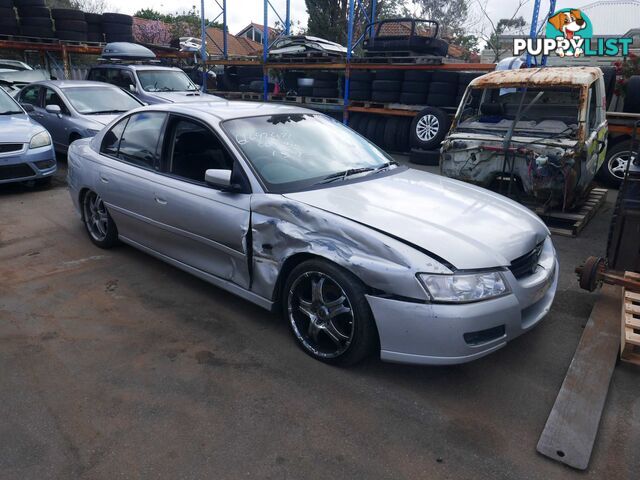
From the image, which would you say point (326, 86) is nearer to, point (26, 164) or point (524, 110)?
point (524, 110)

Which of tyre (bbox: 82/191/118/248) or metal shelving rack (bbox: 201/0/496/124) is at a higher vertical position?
metal shelving rack (bbox: 201/0/496/124)

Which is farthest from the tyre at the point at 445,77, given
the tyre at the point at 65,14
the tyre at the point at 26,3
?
the tyre at the point at 26,3

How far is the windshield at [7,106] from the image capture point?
752 cm

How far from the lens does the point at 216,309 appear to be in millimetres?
3740

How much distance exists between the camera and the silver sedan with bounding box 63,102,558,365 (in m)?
2.62

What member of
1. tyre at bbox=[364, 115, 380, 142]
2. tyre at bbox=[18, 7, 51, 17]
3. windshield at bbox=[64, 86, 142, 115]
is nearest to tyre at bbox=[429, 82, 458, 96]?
tyre at bbox=[364, 115, 380, 142]

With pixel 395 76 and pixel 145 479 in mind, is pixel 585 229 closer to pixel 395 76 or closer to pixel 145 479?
pixel 145 479

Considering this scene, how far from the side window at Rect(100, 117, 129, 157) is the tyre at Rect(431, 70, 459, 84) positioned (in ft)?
24.2

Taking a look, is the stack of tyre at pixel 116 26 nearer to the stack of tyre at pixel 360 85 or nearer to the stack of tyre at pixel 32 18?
the stack of tyre at pixel 32 18

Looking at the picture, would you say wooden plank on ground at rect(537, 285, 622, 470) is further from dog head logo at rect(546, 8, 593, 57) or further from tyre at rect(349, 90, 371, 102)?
tyre at rect(349, 90, 371, 102)

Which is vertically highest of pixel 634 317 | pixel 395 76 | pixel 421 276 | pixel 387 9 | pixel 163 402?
pixel 387 9

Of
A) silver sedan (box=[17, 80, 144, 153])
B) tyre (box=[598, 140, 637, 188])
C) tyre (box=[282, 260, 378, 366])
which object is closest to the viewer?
tyre (box=[282, 260, 378, 366])

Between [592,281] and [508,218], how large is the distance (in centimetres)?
103

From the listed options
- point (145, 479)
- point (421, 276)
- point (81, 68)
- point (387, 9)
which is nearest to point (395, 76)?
point (421, 276)
